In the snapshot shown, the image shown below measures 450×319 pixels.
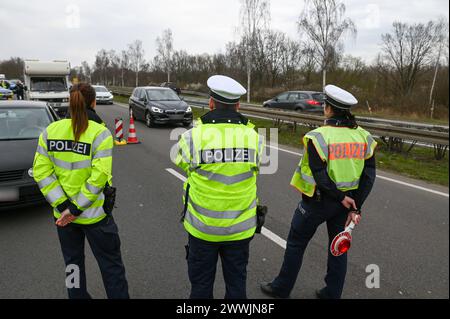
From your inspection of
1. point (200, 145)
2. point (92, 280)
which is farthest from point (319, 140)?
point (92, 280)

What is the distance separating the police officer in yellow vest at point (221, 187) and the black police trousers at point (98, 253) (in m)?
0.71

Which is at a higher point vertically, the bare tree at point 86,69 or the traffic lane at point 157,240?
the bare tree at point 86,69

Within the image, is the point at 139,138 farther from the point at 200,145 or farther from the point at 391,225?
the point at 200,145

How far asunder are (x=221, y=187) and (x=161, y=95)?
14.0m

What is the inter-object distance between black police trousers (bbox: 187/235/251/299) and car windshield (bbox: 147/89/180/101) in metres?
13.4

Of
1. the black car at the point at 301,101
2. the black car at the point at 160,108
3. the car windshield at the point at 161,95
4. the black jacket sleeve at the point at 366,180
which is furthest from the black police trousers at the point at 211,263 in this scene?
the black car at the point at 301,101

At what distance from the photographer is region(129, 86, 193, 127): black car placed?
46.1 feet

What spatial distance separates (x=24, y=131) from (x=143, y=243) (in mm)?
3206

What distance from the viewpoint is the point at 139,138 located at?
11.9 metres

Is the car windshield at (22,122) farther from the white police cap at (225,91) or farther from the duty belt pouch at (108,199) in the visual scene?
the white police cap at (225,91)

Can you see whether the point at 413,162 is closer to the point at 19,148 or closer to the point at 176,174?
the point at 176,174

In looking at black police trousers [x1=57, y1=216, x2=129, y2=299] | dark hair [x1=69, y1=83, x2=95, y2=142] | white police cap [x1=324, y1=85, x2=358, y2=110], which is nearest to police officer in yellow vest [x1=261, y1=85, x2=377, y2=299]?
white police cap [x1=324, y1=85, x2=358, y2=110]

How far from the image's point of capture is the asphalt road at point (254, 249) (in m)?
3.18

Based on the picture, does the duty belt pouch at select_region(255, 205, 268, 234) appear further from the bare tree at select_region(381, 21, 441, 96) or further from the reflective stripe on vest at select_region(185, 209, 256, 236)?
the bare tree at select_region(381, 21, 441, 96)
